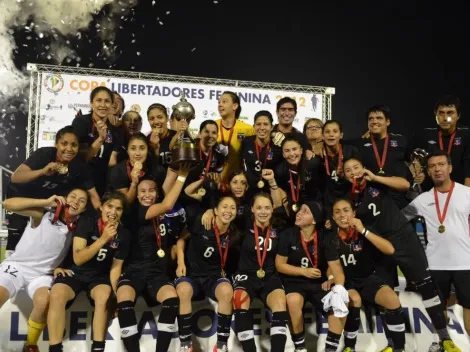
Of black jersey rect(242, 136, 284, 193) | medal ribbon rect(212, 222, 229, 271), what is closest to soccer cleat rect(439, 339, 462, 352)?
medal ribbon rect(212, 222, 229, 271)

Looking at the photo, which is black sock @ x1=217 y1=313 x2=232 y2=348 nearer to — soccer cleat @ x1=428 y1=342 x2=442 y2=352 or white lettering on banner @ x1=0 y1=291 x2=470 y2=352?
white lettering on banner @ x1=0 y1=291 x2=470 y2=352

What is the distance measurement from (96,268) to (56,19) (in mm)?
13398

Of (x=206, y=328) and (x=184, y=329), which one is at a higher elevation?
(x=184, y=329)

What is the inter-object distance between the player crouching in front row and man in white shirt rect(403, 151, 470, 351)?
321 centimetres

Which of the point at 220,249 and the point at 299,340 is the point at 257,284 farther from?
the point at 299,340

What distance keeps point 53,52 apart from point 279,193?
1252 cm

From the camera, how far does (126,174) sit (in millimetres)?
4949

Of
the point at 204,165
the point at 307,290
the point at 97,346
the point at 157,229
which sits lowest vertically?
the point at 97,346

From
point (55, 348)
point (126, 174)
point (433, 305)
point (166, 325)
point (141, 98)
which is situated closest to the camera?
point (55, 348)

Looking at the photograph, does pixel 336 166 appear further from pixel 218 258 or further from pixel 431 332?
pixel 431 332

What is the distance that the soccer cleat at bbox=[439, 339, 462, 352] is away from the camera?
4371 mm

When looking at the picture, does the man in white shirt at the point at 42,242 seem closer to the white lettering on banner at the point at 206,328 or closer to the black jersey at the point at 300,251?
the white lettering on banner at the point at 206,328

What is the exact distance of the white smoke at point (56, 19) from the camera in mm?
14773

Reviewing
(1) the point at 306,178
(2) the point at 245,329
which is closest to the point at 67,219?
(2) the point at 245,329
